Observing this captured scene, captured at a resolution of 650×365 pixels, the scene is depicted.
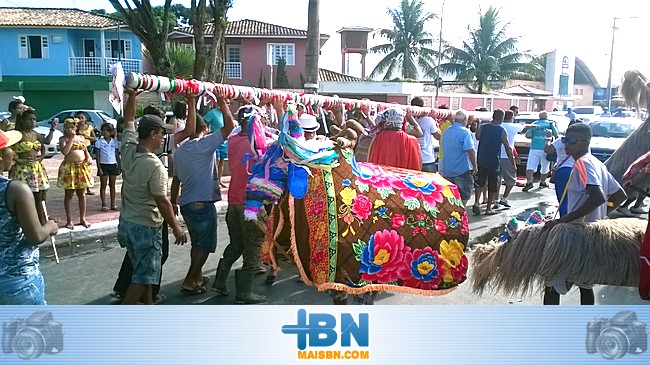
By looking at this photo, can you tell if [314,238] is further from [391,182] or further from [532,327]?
[532,327]

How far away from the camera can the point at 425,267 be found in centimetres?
366

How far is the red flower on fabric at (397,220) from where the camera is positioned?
141 inches

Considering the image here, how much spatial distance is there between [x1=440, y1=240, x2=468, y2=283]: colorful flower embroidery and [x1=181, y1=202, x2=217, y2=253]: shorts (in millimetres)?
2190

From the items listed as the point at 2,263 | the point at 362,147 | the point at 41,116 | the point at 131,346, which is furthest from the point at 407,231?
the point at 41,116

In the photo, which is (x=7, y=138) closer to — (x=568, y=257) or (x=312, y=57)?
(x=568, y=257)

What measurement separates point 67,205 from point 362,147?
368cm

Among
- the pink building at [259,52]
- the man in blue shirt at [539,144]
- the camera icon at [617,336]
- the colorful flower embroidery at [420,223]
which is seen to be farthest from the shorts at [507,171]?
the camera icon at [617,336]

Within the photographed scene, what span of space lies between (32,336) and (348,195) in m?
1.91

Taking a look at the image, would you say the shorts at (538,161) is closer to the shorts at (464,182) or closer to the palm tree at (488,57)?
the palm tree at (488,57)

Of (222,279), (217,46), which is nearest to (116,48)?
(217,46)

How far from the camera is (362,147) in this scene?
6602mm

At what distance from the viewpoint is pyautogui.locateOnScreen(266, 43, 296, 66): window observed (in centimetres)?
903

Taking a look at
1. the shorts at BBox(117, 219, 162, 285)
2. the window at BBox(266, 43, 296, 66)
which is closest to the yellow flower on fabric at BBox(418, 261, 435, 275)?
the shorts at BBox(117, 219, 162, 285)

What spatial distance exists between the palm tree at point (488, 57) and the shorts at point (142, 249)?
10.5 feet
